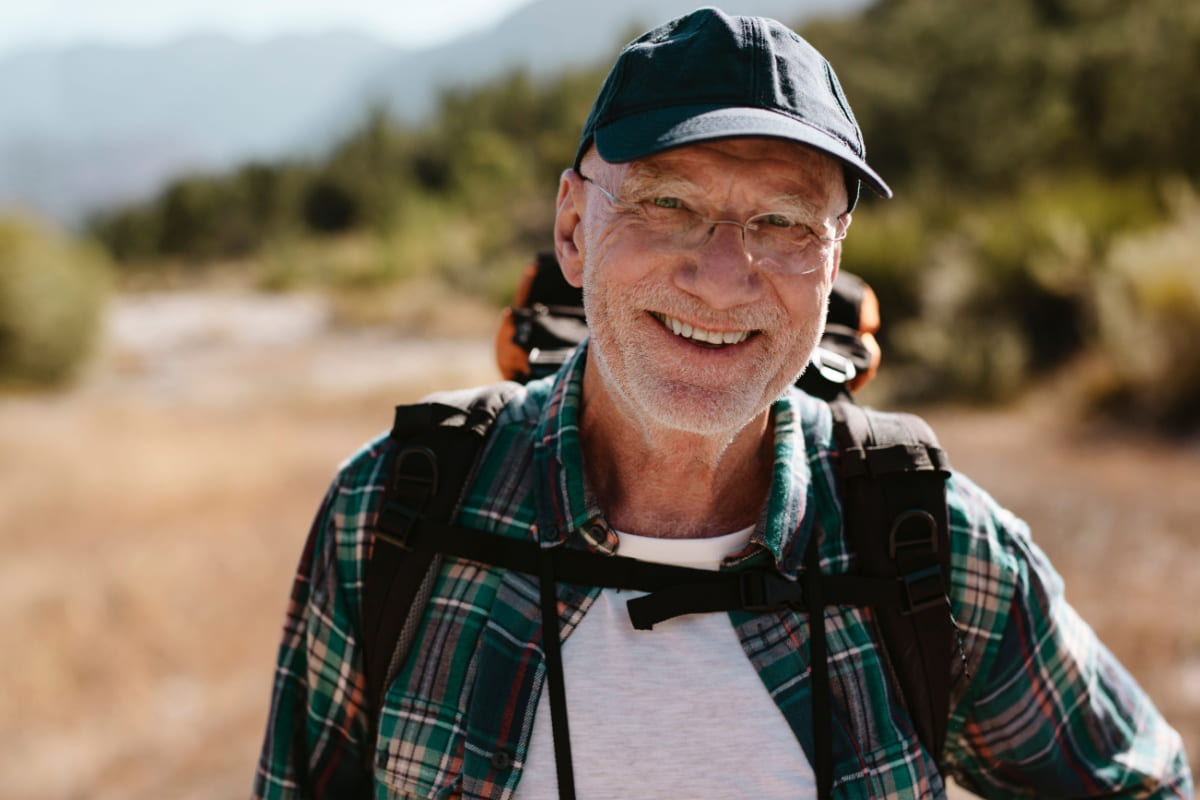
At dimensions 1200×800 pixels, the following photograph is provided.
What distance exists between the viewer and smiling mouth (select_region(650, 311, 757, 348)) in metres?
1.40

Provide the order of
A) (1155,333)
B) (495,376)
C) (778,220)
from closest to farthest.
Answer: (778,220) → (1155,333) → (495,376)

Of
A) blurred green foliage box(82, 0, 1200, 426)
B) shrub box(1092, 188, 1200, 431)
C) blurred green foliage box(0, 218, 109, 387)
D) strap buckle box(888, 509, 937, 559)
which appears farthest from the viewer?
blurred green foliage box(0, 218, 109, 387)

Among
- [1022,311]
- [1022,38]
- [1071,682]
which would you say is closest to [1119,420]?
[1022,311]

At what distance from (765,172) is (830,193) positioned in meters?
0.11

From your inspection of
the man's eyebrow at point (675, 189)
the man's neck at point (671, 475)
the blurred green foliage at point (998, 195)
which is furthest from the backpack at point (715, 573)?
the blurred green foliage at point (998, 195)

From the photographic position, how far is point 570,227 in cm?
158

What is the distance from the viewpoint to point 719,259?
1361mm

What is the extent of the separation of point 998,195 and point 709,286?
13.0m

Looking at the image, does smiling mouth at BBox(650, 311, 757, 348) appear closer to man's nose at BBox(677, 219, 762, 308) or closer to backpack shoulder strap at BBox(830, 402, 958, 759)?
man's nose at BBox(677, 219, 762, 308)

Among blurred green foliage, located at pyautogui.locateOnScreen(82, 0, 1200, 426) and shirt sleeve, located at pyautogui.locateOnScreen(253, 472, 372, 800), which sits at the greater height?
blurred green foliage, located at pyautogui.locateOnScreen(82, 0, 1200, 426)

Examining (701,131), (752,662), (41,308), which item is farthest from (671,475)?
(41,308)

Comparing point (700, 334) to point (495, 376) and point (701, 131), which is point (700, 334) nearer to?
point (701, 131)

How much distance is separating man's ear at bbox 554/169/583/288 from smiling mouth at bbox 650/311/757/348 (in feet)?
0.67

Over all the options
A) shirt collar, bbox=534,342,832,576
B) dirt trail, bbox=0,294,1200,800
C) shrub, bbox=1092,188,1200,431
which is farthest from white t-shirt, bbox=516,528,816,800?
shrub, bbox=1092,188,1200,431
